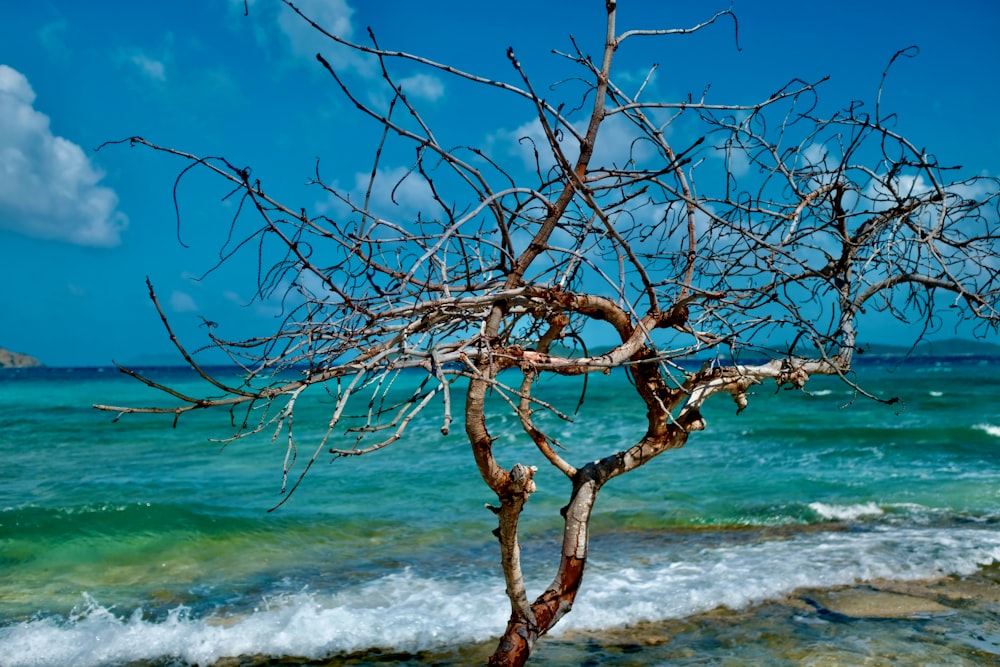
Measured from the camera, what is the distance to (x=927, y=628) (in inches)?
235

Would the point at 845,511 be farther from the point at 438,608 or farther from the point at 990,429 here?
the point at 990,429

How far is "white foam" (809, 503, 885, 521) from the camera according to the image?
35.0 ft

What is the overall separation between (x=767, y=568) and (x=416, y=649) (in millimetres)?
3628

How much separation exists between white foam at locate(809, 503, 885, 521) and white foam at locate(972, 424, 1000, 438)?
365 inches

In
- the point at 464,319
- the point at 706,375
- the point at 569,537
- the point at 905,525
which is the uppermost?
the point at 464,319

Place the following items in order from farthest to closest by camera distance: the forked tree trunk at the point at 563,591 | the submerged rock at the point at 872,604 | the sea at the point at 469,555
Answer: the submerged rock at the point at 872,604
the sea at the point at 469,555
the forked tree trunk at the point at 563,591

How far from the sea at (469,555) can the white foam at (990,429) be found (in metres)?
0.32

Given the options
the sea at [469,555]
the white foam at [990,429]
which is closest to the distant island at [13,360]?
the sea at [469,555]

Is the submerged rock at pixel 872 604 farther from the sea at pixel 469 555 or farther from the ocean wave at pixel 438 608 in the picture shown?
the ocean wave at pixel 438 608

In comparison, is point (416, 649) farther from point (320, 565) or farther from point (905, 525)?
point (905, 525)

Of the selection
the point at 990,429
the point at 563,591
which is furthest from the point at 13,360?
the point at 563,591

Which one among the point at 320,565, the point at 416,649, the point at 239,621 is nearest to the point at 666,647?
the point at 416,649

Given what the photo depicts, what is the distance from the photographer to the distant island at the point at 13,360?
97625 millimetres

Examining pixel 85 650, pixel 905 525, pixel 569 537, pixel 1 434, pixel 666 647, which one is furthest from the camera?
pixel 1 434
